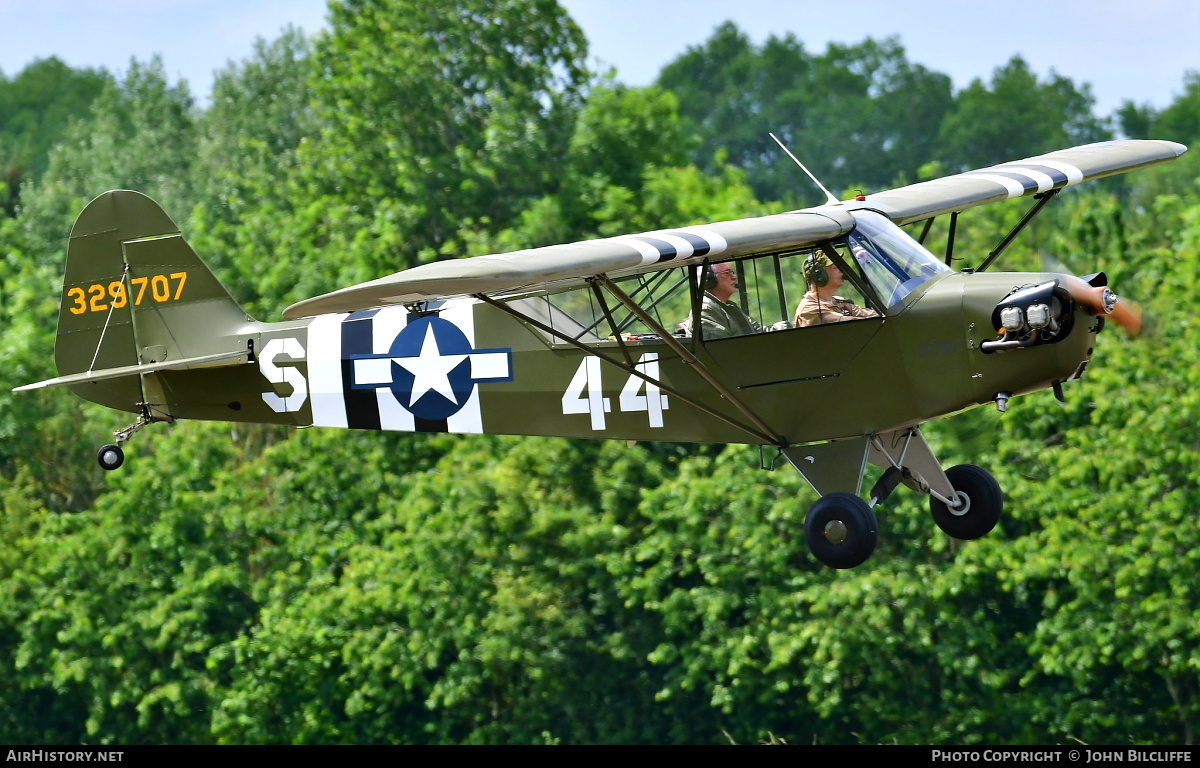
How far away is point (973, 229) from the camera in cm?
3047

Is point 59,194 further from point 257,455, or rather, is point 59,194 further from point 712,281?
point 712,281

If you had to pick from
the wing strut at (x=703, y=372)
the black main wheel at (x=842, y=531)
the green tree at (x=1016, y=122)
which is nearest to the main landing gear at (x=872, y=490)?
the black main wheel at (x=842, y=531)

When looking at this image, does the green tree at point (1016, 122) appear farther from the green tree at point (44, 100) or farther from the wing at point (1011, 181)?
the wing at point (1011, 181)

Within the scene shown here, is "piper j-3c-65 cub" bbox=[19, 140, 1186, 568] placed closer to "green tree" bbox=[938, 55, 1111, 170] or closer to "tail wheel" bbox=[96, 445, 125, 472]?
"tail wheel" bbox=[96, 445, 125, 472]

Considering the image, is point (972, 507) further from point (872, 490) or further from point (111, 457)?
point (111, 457)

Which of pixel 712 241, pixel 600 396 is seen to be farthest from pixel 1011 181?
pixel 600 396

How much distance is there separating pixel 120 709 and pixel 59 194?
26141mm

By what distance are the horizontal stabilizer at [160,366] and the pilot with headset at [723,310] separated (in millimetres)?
4452

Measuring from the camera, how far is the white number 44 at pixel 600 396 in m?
12.1

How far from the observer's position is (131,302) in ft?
47.4

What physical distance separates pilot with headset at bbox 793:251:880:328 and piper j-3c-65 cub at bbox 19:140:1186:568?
0.02 meters

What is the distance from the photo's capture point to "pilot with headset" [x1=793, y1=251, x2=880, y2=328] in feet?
37.3

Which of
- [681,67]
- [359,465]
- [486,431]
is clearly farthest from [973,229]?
[681,67]

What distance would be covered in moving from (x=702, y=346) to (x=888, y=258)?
147 centimetres
